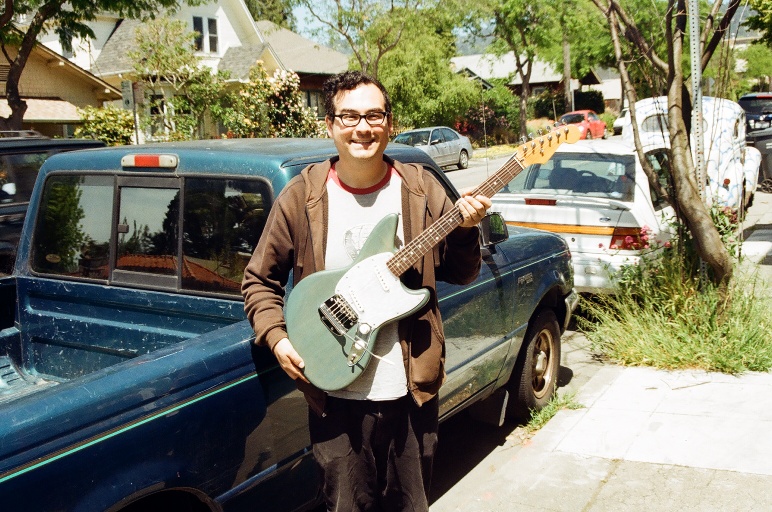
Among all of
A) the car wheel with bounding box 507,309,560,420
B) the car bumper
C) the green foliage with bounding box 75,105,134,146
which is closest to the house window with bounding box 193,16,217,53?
the green foliage with bounding box 75,105,134,146

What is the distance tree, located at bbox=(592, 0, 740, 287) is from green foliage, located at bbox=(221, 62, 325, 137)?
13366mm

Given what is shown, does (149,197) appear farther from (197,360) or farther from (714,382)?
(714,382)

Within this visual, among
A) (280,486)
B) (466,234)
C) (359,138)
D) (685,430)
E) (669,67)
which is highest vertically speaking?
(669,67)

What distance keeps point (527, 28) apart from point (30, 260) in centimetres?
3680

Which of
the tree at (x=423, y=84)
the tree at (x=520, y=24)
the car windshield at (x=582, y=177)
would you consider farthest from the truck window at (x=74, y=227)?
the tree at (x=520, y=24)

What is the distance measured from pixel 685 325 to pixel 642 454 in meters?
1.77

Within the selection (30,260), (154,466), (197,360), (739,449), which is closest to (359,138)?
(197,360)

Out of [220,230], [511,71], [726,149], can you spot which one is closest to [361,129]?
[220,230]

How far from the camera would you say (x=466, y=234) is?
2.74 meters

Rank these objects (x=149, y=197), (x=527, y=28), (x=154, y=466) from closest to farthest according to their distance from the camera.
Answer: (x=154, y=466), (x=149, y=197), (x=527, y=28)

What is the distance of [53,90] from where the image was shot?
79.9 feet

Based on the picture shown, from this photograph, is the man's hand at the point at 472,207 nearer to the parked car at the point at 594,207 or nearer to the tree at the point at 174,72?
the parked car at the point at 594,207

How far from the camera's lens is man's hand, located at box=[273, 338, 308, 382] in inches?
103

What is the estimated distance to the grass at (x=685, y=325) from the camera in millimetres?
5738
